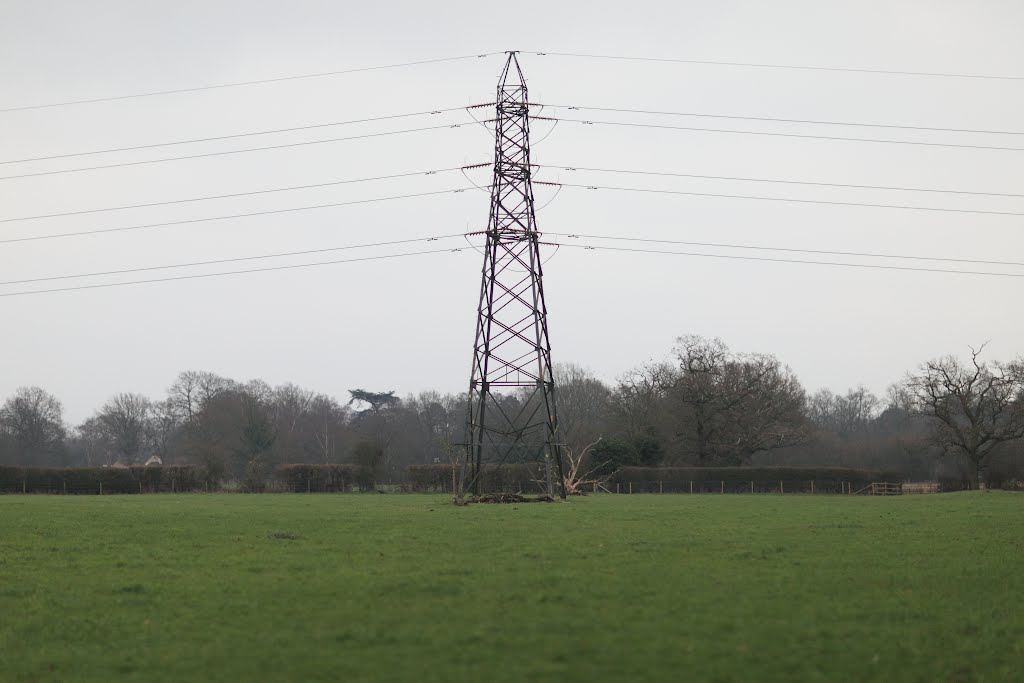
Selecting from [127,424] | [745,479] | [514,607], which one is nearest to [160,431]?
[127,424]

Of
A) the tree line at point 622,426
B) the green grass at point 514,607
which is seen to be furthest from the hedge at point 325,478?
the green grass at point 514,607

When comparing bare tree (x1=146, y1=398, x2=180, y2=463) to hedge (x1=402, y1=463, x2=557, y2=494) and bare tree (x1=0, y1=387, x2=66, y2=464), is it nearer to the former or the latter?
bare tree (x1=0, y1=387, x2=66, y2=464)

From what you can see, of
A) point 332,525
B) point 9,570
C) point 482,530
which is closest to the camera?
point 9,570

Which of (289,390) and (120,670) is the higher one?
(289,390)

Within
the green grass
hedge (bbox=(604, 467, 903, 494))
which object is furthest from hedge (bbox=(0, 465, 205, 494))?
the green grass

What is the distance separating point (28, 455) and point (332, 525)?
98.4 m

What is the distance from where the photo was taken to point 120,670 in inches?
398

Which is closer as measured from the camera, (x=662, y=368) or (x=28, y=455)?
(x=662, y=368)

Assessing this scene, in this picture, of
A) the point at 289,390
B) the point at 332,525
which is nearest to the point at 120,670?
the point at 332,525

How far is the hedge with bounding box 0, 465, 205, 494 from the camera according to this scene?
71.1 metres

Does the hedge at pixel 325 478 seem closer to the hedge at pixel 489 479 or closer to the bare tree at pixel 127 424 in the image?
the hedge at pixel 489 479

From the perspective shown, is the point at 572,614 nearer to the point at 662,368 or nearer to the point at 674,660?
the point at 674,660

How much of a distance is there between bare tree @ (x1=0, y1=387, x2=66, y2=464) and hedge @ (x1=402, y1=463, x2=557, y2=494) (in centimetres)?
6079

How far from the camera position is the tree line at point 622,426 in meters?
73.6
